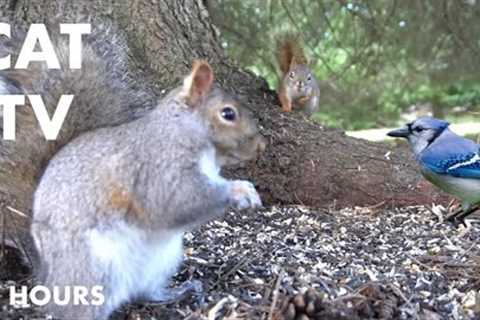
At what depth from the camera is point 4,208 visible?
7.66 ft

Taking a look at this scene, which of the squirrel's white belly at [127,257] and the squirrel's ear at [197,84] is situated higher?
the squirrel's ear at [197,84]

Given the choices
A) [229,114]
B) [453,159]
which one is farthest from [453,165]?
[229,114]

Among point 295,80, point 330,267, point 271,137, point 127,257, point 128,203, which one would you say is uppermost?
point 295,80

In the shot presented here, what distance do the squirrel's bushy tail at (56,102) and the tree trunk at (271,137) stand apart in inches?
31.2

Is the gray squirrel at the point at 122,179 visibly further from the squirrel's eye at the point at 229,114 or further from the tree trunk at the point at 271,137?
the tree trunk at the point at 271,137

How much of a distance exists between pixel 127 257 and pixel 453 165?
4.49 ft

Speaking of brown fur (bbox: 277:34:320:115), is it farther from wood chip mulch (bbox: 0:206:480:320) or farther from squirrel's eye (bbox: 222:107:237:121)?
squirrel's eye (bbox: 222:107:237:121)

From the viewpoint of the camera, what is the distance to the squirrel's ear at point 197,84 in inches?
79.7

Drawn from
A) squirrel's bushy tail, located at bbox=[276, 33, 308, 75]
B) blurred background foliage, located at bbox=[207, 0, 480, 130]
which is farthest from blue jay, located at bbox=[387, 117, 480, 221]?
blurred background foliage, located at bbox=[207, 0, 480, 130]

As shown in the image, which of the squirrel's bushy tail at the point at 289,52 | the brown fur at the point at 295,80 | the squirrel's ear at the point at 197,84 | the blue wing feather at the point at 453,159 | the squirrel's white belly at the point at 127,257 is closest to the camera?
the squirrel's white belly at the point at 127,257

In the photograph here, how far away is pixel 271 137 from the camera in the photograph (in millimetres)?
3361

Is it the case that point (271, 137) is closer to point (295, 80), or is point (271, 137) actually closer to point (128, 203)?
point (295, 80)

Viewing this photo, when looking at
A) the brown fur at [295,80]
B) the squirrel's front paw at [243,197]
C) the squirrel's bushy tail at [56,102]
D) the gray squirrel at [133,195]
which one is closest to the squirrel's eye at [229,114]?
the gray squirrel at [133,195]

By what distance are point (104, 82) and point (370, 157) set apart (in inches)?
60.8
